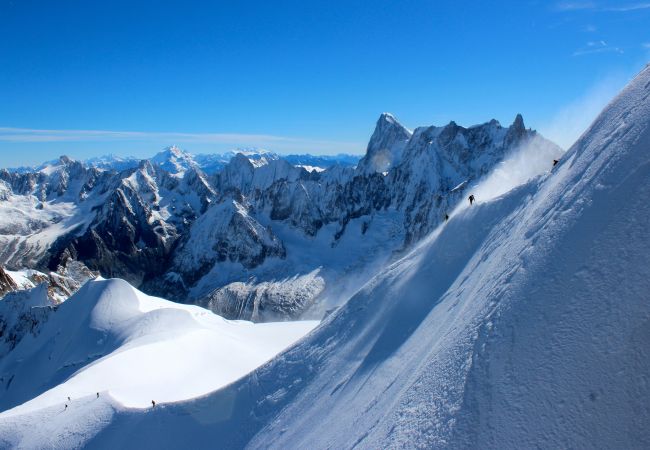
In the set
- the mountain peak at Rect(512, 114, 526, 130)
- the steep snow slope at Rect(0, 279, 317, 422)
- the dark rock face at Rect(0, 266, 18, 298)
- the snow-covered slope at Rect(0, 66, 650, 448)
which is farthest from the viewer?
the mountain peak at Rect(512, 114, 526, 130)

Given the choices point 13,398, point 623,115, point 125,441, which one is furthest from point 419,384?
point 13,398

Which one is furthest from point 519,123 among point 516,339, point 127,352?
point 516,339

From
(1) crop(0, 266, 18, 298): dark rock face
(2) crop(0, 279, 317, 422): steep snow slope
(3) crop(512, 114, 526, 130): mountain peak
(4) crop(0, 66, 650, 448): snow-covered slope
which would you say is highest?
(3) crop(512, 114, 526, 130): mountain peak

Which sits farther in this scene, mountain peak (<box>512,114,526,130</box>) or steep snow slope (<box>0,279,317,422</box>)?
mountain peak (<box>512,114,526,130</box>)

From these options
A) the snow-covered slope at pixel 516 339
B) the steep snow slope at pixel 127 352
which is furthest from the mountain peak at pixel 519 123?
the snow-covered slope at pixel 516 339

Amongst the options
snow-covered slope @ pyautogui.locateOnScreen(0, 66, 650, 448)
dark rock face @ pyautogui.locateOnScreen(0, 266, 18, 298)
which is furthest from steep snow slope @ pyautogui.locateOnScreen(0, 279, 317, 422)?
dark rock face @ pyautogui.locateOnScreen(0, 266, 18, 298)

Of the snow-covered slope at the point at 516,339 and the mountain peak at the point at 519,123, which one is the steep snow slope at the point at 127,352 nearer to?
the snow-covered slope at the point at 516,339

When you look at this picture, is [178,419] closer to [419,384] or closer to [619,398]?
[419,384]

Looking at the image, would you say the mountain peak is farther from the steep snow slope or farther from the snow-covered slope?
the snow-covered slope
